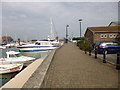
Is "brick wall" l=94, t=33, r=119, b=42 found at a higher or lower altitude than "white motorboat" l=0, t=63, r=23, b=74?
higher

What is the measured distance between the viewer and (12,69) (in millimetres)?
12578

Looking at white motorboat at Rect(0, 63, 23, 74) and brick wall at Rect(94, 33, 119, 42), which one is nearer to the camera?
white motorboat at Rect(0, 63, 23, 74)

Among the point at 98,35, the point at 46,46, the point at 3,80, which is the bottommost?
the point at 3,80

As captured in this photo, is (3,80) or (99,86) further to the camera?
(3,80)

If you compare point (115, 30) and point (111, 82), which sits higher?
point (115, 30)

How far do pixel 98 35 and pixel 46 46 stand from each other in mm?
14882

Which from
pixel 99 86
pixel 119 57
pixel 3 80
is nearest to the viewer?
pixel 99 86

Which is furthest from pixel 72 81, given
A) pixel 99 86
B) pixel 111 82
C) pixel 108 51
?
pixel 108 51

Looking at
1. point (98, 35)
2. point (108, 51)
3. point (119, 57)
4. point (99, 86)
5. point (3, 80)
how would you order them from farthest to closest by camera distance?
point (98, 35) → point (108, 51) → point (3, 80) → point (119, 57) → point (99, 86)

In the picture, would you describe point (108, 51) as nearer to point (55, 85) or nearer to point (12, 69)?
point (55, 85)

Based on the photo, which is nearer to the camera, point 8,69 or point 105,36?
point 8,69

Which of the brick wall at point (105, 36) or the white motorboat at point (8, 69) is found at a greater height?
the brick wall at point (105, 36)

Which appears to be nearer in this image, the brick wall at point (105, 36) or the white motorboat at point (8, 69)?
the white motorboat at point (8, 69)

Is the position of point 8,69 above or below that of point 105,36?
below
